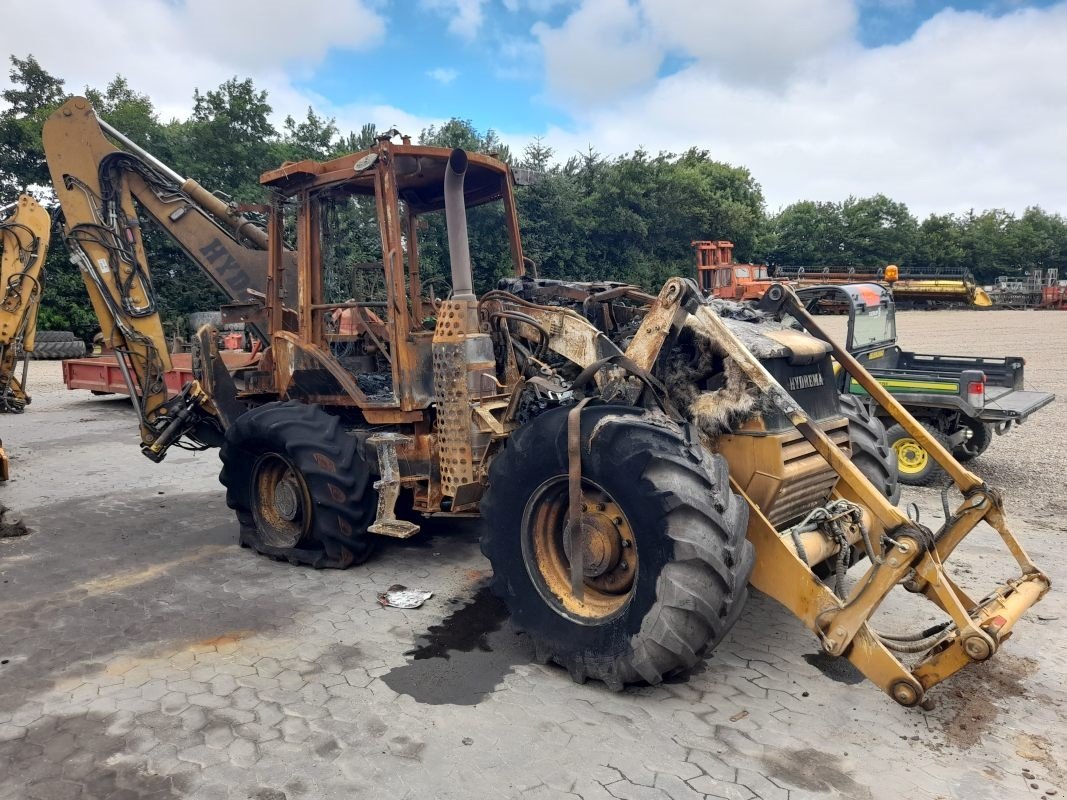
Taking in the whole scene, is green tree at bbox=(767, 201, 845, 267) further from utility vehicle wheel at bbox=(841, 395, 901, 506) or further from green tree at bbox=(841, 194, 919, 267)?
utility vehicle wheel at bbox=(841, 395, 901, 506)

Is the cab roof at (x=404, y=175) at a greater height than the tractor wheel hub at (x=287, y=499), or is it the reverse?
the cab roof at (x=404, y=175)

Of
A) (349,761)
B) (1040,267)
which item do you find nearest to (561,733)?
(349,761)

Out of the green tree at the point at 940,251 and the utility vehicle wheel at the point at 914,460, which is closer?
the utility vehicle wheel at the point at 914,460

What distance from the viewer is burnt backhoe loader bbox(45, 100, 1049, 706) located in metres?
3.48

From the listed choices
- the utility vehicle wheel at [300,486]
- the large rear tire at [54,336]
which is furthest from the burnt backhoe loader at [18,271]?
the large rear tire at [54,336]

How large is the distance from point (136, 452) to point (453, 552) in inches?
247

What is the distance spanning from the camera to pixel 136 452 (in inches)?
397

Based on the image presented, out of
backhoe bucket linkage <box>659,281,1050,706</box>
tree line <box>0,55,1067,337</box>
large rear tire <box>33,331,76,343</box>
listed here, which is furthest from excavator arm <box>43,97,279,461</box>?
large rear tire <box>33,331,76,343</box>

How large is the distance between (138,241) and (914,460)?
8.34m

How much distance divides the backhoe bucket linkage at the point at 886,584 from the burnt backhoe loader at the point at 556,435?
0.01 metres

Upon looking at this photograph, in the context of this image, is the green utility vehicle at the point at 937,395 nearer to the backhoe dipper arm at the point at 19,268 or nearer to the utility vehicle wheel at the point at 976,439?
the utility vehicle wheel at the point at 976,439

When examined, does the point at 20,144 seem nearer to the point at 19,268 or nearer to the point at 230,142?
the point at 230,142

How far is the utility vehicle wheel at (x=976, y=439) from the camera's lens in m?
8.29

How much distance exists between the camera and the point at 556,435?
12.8ft
